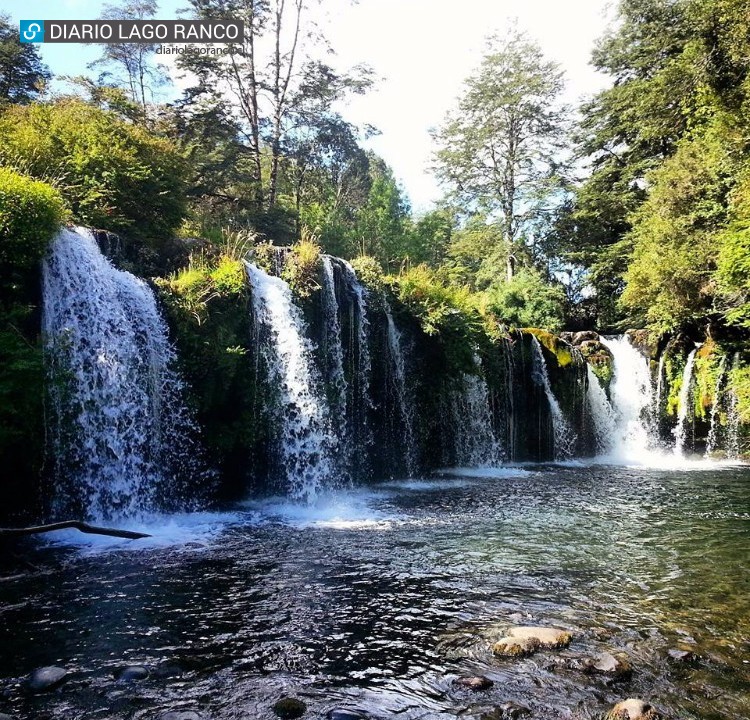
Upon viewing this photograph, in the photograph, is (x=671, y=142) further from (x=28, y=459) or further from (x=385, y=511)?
(x=28, y=459)

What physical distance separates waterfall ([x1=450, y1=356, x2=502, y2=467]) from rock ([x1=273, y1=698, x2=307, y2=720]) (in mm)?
11831

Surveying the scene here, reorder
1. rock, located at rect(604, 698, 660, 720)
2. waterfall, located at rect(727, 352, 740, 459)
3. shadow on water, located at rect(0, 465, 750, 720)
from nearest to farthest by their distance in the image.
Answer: rock, located at rect(604, 698, 660, 720)
shadow on water, located at rect(0, 465, 750, 720)
waterfall, located at rect(727, 352, 740, 459)

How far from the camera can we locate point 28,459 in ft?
25.6

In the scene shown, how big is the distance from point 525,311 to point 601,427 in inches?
267

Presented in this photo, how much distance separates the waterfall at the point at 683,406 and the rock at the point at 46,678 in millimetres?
18506

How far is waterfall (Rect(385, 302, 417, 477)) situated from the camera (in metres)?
13.6

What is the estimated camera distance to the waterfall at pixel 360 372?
12.6m

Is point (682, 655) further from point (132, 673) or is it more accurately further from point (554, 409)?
point (554, 409)

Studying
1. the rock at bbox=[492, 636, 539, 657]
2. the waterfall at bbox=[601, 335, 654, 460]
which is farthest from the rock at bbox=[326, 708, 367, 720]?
the waterfall at bbox=[601, 335, 654, 460]

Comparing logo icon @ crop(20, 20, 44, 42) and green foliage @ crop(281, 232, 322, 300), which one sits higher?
logo icon @ crop(20, 20, 44, 42)

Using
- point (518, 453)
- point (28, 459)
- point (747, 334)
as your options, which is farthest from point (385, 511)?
point (747, 334)

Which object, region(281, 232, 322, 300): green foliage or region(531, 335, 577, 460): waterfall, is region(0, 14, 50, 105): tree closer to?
region(281, 232, 322, 300): green foliage

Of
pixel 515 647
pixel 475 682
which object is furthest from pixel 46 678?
pixel 515 647

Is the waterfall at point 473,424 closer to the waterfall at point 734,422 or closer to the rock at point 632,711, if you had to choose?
the waterfall at point 734,422
